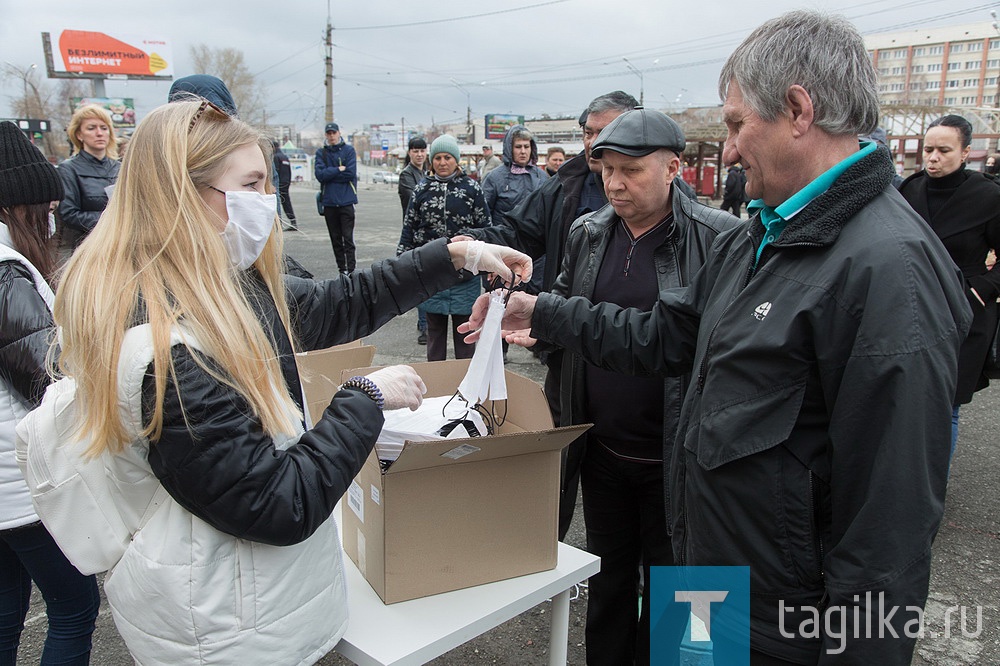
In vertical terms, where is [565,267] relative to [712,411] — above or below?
above

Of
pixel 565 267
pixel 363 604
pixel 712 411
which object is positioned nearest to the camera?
pixel 712 411

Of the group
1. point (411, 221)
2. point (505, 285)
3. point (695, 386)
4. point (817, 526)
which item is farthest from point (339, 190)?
point (817, 526)

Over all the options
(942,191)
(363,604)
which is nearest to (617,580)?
(363,604)

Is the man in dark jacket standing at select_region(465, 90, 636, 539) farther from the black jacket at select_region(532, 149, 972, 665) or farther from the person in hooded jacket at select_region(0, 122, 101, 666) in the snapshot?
the person in hooded jacket at select_region(0, 122, 101, 666)

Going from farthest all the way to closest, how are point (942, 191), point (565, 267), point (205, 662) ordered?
point (942, 191), point (565, 267), point (205, 662)

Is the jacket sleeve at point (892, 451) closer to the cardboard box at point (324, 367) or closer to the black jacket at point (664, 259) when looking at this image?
the black jacket at point (664, 259)

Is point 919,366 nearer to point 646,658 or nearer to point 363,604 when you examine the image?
point 363,604

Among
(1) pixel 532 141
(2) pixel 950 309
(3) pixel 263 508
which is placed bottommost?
(3) pixel 263 508

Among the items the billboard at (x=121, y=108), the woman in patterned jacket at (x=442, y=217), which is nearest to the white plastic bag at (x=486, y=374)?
the woman in patterned jacket at (x=442, y=217)

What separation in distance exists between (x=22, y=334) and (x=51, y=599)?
807 millimetres

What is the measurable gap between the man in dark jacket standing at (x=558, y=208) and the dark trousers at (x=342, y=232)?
6315 mm

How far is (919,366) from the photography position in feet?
3.77

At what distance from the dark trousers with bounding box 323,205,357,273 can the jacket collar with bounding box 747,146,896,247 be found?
8.56m

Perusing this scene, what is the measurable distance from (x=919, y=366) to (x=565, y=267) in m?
→ 1.68
